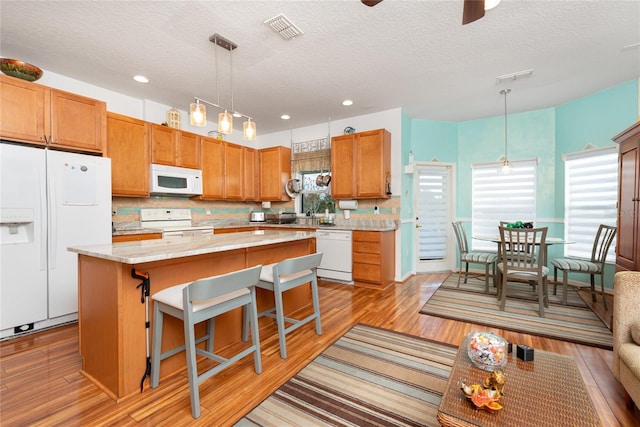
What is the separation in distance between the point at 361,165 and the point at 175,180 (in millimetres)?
2906

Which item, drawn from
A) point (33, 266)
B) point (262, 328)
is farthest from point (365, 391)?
point (33, 266)

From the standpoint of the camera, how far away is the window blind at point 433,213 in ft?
16.9

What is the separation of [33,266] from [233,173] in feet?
9.84

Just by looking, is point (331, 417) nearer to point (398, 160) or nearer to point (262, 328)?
point (262, 328)

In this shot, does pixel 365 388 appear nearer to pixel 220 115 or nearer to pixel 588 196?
pixel 220 115

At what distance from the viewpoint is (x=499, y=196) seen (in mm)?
4883

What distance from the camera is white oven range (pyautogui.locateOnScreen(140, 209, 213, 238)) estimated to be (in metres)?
4.02

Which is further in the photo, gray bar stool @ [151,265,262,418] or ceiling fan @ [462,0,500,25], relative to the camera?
gray bar stool @ [151,265,262,418]

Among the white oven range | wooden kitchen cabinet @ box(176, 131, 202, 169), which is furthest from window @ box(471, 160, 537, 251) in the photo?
wooden kitchen cabinet @ box(176, 131, 202, 169)

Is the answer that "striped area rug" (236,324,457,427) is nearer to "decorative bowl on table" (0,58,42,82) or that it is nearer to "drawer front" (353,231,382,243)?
"drawer front" (353,231,382,243)

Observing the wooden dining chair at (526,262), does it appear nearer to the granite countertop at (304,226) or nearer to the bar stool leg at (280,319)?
the granite countertop at (304,226)

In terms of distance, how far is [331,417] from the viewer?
5.20ft

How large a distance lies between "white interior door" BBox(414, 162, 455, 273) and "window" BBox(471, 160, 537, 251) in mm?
412

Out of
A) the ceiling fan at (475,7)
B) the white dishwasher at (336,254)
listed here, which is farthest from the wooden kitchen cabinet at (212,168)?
the ceiling fan at (475,7)
